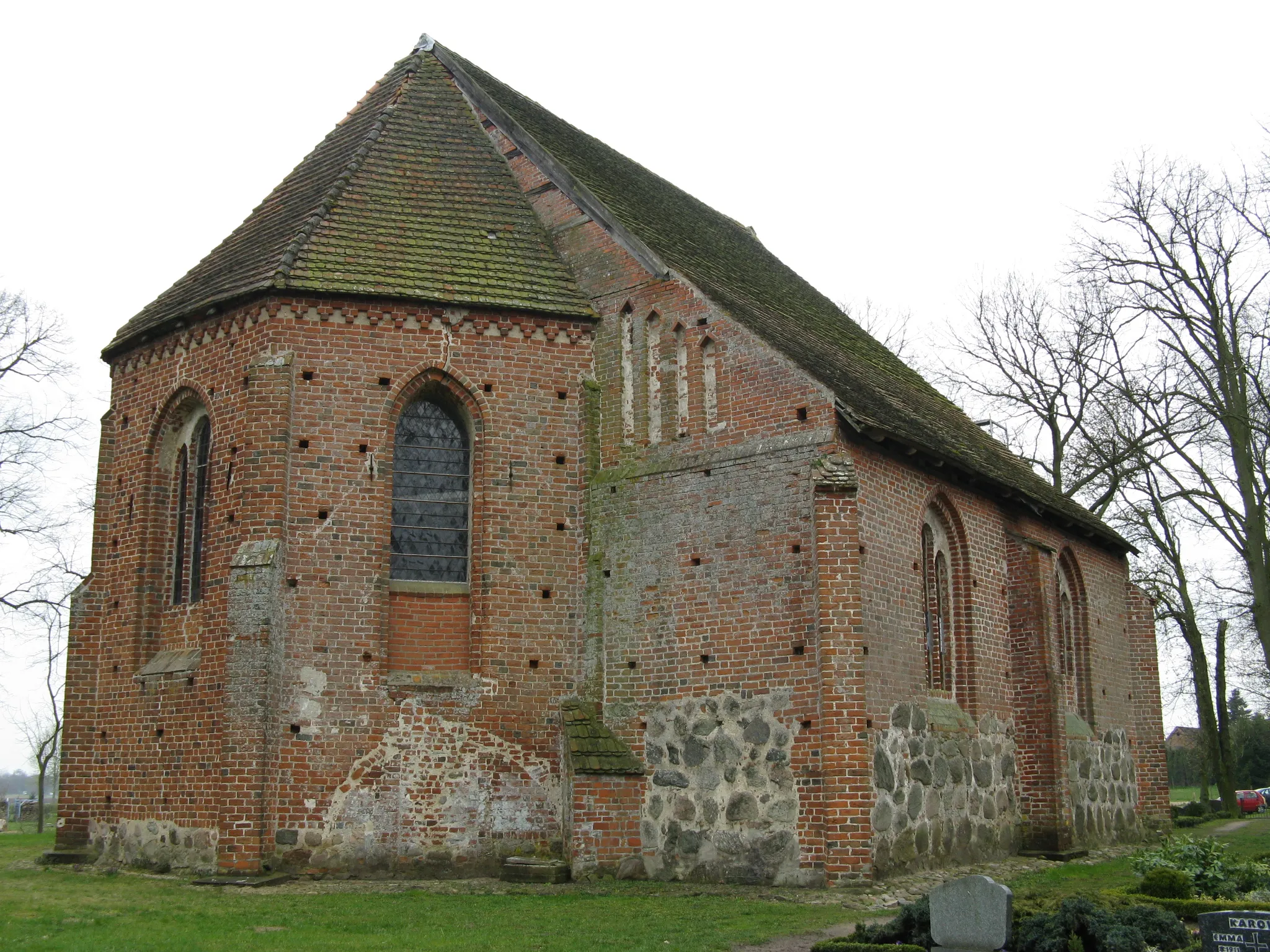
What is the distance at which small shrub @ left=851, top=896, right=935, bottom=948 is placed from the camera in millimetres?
9578

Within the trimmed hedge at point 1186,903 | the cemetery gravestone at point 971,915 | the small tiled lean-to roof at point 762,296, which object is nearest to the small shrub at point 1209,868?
the trimmed hedge at point 1186,903

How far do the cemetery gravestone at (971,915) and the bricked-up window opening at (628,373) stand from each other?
8416 mm

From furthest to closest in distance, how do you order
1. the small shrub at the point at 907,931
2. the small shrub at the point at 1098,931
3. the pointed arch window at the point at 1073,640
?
the pointed arch window at the point at 1073,640 → the small shrub at the point at 907,931 → the small shrub at the point at 1098,931

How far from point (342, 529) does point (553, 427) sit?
123 inches

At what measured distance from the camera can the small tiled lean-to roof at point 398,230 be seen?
16.0 meters

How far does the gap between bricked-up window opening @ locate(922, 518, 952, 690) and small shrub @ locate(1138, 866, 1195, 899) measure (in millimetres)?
4366

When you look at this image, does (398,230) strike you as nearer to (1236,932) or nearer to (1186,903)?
(1186,903)

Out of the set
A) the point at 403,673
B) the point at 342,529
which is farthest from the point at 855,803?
the point at 342,529

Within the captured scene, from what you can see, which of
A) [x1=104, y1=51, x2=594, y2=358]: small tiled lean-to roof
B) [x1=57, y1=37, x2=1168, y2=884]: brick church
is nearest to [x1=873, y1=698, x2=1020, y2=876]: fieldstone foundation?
[x1=57, y1=37, x2=1168, y2=884]: brick church

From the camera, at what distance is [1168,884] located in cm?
1230

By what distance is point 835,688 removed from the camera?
14.0 m

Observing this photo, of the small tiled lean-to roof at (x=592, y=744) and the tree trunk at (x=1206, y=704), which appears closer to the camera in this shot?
the small tiled lean-to roof at (x=592, y=744)

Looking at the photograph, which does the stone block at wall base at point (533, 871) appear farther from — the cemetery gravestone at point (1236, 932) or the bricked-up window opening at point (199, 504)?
the cemetery gravestone at point (1236, 932)

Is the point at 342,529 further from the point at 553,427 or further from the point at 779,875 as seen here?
the point at 779,875
